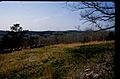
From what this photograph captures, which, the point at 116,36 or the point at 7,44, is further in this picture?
the point at 7,44

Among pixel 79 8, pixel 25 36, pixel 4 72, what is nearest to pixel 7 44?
pixel 25 36

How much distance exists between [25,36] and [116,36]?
29295 millimetres

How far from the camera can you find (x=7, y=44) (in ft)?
92.0

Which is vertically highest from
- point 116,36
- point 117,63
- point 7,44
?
point 116,36

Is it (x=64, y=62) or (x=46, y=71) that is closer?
(x=46, y=71)

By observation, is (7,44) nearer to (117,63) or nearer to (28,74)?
(28,74)

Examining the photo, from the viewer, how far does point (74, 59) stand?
39.4 feet

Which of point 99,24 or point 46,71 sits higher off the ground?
point 99,24

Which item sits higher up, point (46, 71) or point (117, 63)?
point (117, 63)

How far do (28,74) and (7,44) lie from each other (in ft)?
58.7

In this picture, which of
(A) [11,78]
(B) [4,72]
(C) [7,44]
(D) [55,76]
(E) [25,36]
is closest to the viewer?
(D) [55,76]

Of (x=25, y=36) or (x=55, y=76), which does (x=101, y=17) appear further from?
(x=25, y=36)

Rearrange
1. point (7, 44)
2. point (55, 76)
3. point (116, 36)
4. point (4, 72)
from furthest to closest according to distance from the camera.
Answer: point (7, 44)
point (4, 72)
point (55, 76)
point (116, 36)

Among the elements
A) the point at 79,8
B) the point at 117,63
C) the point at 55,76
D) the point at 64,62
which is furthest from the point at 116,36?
the point at 64,62
